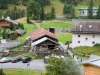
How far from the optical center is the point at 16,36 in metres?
81.6

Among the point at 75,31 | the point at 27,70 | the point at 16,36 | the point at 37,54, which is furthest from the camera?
the point at 16,36

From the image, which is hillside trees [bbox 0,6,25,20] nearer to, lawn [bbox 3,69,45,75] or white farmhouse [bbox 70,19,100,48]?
white farmhouse [bbox 70,19,100,48]

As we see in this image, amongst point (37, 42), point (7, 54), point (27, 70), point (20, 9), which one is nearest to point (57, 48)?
point (37, 42)

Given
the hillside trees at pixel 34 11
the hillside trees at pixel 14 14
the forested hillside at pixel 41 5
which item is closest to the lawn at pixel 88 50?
the hillside trees at pixel 34 11

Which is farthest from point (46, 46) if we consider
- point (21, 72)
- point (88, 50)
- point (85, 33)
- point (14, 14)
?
point (14, 14)

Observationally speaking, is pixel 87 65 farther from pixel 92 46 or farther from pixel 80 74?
pixel 92 46

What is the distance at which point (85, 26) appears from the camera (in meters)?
64.2

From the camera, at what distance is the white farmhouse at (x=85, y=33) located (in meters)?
63.5

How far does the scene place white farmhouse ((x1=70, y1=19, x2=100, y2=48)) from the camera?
6353 centimetres

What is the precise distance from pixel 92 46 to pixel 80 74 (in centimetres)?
2743

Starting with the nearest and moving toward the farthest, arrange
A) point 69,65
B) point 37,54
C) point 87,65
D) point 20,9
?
point 87,65 < point 69,65 < point 37,54 < point 20,9

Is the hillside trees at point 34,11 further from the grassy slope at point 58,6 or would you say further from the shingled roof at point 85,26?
the grassy slope at point 58,6

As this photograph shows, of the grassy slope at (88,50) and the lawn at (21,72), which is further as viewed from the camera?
the grassy slope at (88,50)

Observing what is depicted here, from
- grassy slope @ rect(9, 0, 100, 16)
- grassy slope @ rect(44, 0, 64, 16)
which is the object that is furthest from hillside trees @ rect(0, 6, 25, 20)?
grassy slope @ rect(44, 0, 64, 16)
